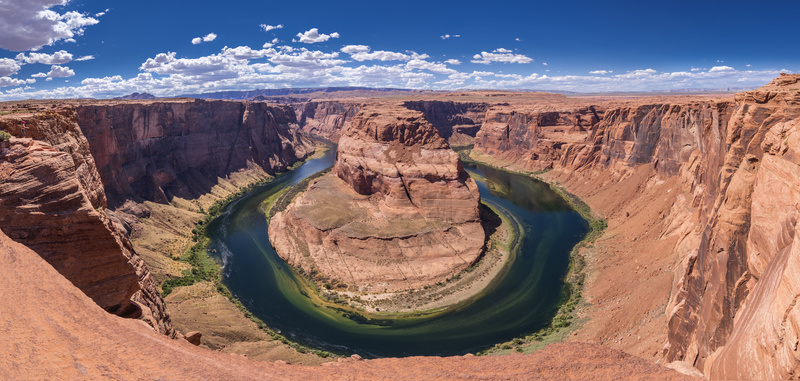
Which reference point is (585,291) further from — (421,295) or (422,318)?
(422,318)

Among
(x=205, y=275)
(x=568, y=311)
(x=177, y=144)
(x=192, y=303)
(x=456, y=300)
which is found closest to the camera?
(x=568, y=311)

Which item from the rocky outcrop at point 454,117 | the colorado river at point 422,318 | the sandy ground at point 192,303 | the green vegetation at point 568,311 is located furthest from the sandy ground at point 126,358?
the rocky outcrop at point 454,117

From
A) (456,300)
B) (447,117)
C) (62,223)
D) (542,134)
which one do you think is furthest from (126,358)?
(447,117)

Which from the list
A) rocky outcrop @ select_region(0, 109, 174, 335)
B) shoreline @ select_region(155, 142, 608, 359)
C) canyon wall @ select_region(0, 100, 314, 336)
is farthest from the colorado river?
rocky outcrop @ select_region(0, 109, 174, 335)

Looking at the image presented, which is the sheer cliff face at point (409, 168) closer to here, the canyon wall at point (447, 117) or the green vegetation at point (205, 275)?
the green vegetation at point (205, 275)

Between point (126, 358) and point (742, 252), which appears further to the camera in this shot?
point (742, 252)

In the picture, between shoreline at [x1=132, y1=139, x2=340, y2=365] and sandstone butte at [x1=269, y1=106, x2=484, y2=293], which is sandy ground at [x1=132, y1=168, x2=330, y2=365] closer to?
shoreline at [x1=132, y1=139, x2=340, y2=365]
